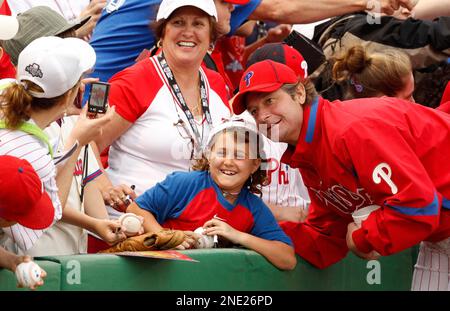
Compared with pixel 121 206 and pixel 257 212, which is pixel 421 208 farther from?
pixel 121 206

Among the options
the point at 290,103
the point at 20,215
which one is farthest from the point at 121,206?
the point at 20,215

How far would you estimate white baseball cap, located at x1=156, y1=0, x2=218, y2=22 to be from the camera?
243 inches

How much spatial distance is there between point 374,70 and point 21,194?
3.02 meters

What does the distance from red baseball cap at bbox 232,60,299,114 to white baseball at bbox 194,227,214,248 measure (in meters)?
0.67

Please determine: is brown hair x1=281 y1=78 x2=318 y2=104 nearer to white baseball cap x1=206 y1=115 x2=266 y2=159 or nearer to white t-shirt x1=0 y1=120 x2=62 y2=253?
white baseball cap x1=206 y1=115 x2=266 y2=159

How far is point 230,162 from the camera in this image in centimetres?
560

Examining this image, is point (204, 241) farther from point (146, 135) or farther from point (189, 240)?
point (146, 135)

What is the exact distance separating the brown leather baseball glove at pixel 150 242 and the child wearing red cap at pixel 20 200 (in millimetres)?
795

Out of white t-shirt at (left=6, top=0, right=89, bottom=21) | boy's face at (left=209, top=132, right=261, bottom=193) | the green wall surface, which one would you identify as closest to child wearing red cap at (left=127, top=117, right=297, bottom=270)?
boy's face at (left=209, top=132, right=261, bottom=193)

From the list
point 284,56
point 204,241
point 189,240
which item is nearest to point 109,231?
point 189,240

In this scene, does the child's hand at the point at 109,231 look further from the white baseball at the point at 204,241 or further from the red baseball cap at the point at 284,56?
the red baseball cap at the point at 284,56

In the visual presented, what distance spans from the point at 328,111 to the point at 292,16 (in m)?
2.35

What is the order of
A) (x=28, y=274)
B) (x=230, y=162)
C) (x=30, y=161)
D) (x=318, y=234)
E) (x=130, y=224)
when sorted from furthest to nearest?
(x=318, y=234) → (x=230, y=162) → (x=130, y=224) → (x=30, y=161) → (x=28, y=274)

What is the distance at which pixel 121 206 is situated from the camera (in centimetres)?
566
